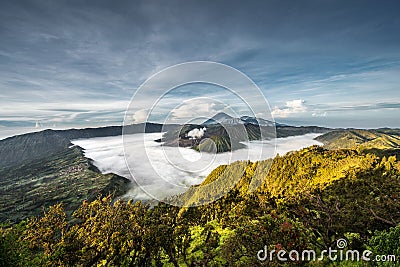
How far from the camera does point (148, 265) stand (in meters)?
16.9

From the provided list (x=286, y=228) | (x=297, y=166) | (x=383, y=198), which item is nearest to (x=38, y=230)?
(x=286, y=228)

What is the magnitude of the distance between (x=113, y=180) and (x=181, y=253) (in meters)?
197

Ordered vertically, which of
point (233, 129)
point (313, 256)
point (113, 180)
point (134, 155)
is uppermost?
point (233, 129)

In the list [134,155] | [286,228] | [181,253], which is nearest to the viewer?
[134,155]

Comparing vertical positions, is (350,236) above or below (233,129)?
below

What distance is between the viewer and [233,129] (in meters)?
15.7

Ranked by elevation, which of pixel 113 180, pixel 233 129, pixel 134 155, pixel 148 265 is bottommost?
pixel 113 180

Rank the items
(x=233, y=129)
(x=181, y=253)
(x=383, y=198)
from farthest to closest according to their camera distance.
Answer: (x=383, y=198) < (x=181, y=253) < (x=233, y=129)

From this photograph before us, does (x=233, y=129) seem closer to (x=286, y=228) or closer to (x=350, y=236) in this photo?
(x=286, y=228)

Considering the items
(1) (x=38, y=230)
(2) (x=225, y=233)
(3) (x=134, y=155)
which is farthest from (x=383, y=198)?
(1) (x=38, y=230)

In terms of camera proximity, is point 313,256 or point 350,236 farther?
point 350,236

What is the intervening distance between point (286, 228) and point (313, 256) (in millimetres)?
2474

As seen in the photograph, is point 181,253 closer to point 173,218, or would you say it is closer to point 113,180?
point 173,218

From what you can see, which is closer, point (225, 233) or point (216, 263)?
point (216, 263)
